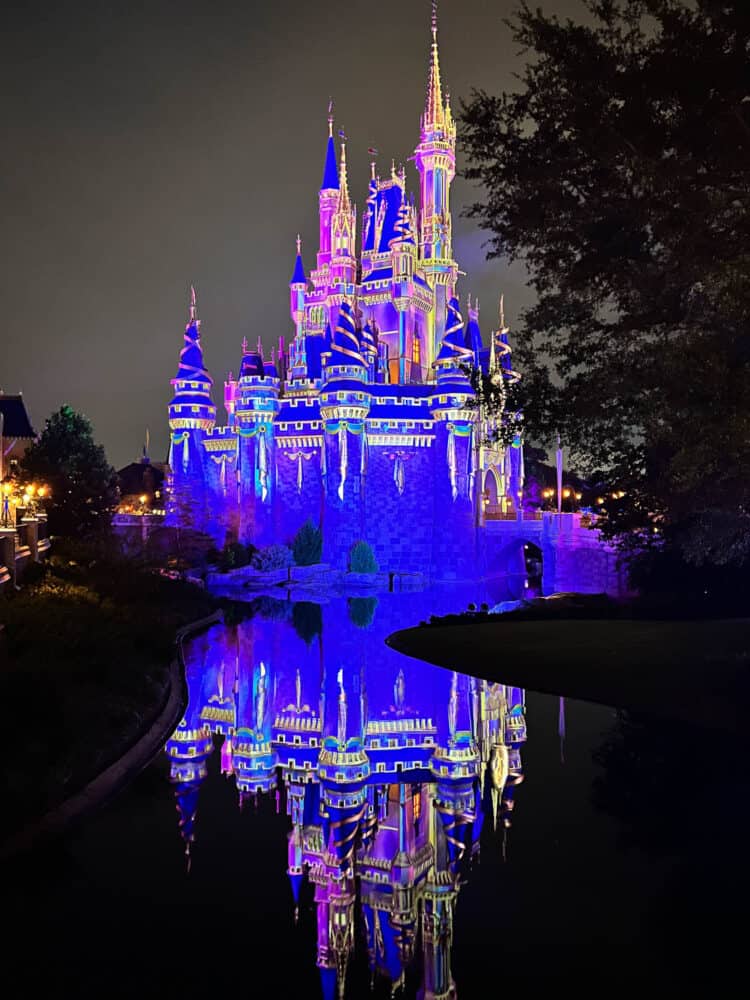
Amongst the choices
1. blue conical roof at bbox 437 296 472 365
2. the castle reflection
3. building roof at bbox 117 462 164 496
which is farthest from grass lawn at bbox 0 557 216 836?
building roof at bbox 117 462 164 496

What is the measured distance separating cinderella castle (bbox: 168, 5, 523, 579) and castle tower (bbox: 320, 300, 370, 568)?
0.25ft

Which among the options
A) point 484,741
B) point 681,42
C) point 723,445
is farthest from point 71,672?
point 681,42

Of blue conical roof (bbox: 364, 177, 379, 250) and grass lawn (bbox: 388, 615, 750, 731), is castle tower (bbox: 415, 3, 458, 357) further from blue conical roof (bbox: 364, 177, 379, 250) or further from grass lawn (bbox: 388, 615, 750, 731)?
grass lawn (bbox: 388, 615, 750, 731)

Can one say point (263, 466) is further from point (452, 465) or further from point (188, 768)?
point (188, 768)

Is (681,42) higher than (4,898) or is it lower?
higher

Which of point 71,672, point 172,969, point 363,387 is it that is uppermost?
point 363,387

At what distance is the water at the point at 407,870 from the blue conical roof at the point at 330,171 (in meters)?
53.5

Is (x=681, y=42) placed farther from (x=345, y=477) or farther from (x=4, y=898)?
(x=345, y=477)

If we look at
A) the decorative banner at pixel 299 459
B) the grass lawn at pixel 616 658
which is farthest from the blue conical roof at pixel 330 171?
the grass lawn at pixel 616 658

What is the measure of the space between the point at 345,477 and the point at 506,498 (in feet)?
41.6

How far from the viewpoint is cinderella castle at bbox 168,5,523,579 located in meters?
43.7

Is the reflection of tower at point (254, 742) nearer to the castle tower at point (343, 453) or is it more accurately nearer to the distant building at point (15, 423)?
the castle tower at point (343, 453)

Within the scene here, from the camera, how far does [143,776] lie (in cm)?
1008

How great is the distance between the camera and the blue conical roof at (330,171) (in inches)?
2312
